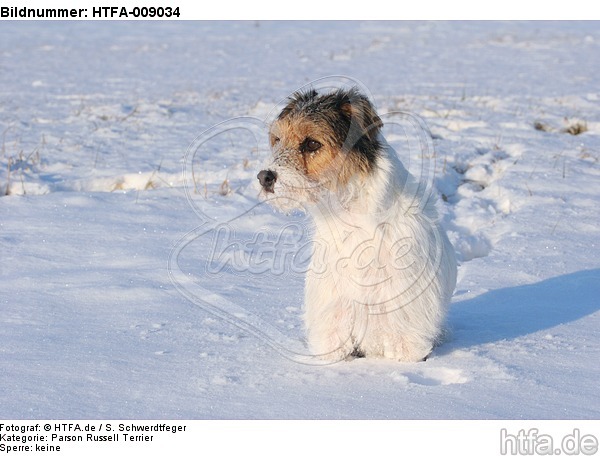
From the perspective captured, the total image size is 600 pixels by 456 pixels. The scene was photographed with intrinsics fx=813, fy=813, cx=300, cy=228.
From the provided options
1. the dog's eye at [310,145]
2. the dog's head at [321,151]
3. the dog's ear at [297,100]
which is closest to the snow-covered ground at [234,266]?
the dog's head at [321,151]

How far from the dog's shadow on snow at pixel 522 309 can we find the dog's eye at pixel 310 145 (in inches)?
55.2

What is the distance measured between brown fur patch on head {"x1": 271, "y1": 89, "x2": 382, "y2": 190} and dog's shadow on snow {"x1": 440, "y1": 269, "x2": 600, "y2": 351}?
4.12ft

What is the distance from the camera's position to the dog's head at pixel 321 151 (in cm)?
418

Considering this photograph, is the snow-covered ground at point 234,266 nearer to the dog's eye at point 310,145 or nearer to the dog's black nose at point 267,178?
the dog's black nose at point 267,178

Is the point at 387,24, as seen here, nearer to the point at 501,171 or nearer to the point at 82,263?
the point at 501,171

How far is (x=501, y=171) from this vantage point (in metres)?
8.66

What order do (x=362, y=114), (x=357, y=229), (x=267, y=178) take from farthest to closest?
(x=357, y=229), (x=362, y=114), (x=267, y=178)

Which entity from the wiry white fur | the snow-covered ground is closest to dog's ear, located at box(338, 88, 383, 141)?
the wiry white fur

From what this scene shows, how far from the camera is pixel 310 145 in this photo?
4246mm

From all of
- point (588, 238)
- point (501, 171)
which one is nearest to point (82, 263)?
point (588, 238)

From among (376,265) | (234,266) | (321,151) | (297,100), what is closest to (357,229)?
(376,265)

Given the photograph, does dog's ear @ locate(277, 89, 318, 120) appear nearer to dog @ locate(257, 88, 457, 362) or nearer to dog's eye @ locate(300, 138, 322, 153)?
dog @ locate(257, 88, 457, 362)

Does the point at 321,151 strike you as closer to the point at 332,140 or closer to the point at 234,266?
the point at 332,140

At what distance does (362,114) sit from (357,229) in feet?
2.00
